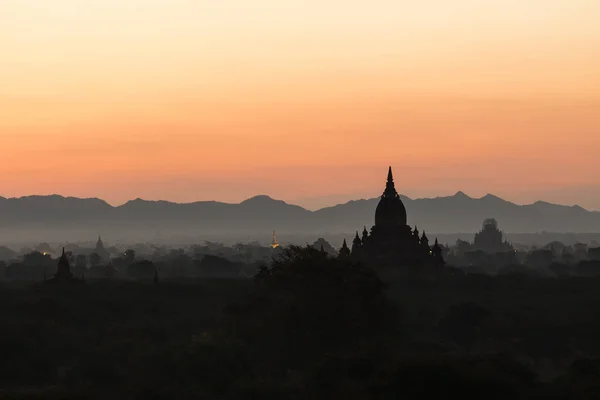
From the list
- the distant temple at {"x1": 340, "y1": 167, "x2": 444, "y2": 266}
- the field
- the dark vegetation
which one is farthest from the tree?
the distant temple at {"x1": 340, "y1": 167, "x2": 444, "y2": 266}

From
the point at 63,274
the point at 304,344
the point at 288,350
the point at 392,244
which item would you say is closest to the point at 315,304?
the point at 304,344

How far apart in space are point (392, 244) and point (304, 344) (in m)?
72.0

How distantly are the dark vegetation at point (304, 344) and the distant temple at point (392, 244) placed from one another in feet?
40.0

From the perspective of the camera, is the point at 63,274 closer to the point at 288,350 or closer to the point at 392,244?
the point at 392,244

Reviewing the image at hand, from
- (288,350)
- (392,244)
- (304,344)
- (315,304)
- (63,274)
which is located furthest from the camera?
(392,244)

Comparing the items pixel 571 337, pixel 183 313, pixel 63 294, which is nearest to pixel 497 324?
pixel 571 337

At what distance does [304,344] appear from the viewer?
270 ft

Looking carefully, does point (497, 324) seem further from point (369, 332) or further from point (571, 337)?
point (369, 332)

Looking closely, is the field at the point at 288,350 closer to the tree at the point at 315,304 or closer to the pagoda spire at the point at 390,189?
the tree at the point at 315,304

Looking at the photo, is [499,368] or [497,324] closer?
[499,368]

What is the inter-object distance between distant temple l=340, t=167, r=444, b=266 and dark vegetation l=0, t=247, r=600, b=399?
12201mm

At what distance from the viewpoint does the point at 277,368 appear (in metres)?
76.6

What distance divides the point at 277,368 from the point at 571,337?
36.2 m

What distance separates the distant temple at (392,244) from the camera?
15325cm
